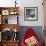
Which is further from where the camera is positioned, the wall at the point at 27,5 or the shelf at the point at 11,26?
the wall at the point at 27,5

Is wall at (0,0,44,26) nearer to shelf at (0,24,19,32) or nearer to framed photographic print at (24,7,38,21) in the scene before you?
framed photographic print at (24,7,38,21)

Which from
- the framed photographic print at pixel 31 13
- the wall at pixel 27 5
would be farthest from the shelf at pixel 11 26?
the framed photographic print at pixel 31 13

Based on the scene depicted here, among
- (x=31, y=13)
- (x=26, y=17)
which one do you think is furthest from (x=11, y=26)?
(x=31, y=13)

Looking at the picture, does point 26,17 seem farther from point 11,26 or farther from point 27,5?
point 11,26

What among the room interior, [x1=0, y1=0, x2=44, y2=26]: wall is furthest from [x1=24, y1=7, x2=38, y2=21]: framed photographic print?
[x1=0, y1=0, x2=44, y2=26]: wall

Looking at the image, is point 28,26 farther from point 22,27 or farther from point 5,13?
point 5,13

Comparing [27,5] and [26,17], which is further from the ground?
[27,5]

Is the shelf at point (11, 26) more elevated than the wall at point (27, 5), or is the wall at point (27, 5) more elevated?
the wall at point (27, 5)

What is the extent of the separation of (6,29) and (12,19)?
18.3 inches

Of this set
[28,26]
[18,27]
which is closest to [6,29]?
[18,27]

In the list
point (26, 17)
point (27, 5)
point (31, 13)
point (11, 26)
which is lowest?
point (11, 26)

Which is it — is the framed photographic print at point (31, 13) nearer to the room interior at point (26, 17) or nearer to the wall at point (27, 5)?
the room interior at point (26, 17)

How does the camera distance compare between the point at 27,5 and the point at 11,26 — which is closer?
the point at 11,26

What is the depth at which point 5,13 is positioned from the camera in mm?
6012
